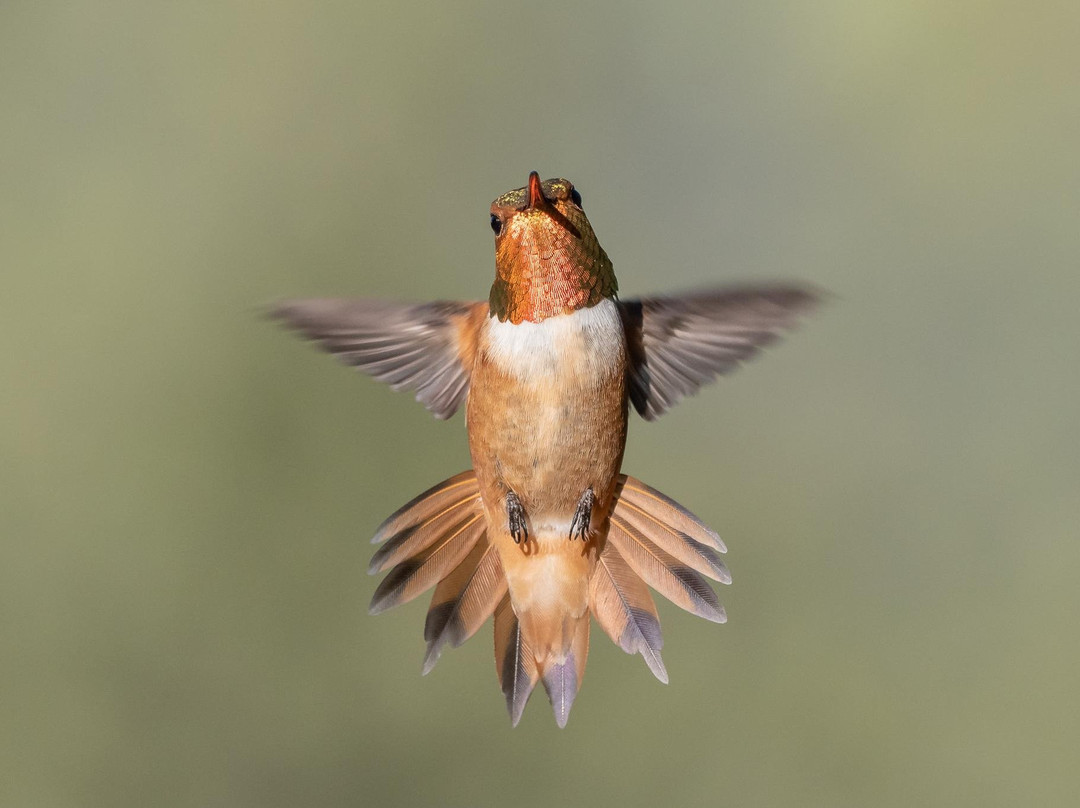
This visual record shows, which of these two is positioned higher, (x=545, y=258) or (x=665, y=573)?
(x=545, y=258)

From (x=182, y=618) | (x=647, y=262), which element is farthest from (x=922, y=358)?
(x=182, y=618)

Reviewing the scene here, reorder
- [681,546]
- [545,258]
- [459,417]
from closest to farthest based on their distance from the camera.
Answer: [545,258] → [681,546] → [459,417]

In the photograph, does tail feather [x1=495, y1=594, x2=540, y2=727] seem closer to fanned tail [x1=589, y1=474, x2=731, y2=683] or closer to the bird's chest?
fanned tail [x1=589, y1=474, x2=731, y2=683]

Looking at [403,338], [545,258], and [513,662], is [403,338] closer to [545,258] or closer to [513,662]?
[545,258]

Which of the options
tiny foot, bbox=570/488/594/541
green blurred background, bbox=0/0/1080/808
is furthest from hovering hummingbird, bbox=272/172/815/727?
green blurred background, bbox=0/0/1080/808

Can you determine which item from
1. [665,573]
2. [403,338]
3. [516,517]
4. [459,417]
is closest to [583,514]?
[516,517]

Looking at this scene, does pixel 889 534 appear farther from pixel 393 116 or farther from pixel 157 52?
pixel 157 52
